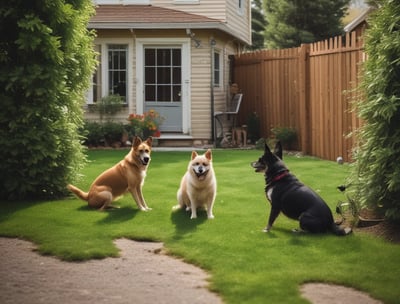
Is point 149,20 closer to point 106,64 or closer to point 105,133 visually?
point 106,64

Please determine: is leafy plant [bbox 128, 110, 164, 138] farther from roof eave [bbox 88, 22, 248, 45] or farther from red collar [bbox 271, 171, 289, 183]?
red collar [bbox 271, 171, 289, 183]

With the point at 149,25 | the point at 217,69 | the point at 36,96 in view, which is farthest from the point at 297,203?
the point at 217,69

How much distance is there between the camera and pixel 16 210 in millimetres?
8227

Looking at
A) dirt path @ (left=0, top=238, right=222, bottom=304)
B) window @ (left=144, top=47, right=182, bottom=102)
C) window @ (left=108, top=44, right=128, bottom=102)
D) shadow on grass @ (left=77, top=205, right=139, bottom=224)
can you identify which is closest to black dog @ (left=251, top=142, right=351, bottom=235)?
dirt path @ (left=0, top=238, right=222, bottom=304)

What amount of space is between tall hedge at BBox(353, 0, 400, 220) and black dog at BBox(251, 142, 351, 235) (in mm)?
564

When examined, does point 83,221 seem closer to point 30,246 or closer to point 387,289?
point 30,246

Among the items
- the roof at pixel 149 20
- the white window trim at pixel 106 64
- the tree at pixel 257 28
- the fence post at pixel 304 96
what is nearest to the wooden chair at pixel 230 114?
the roof at pixel 149 20

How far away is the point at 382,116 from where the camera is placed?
263 inches

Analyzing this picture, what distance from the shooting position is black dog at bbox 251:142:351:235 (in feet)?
21.7

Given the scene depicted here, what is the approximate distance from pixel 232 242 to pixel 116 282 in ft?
5.33

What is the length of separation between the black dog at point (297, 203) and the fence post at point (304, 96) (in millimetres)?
8130

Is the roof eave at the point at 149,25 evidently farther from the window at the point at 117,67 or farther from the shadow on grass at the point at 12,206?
the shadow on grass at the point at 12,206

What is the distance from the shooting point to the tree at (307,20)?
107 ft

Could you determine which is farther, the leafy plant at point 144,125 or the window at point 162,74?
the window at point 162,74
